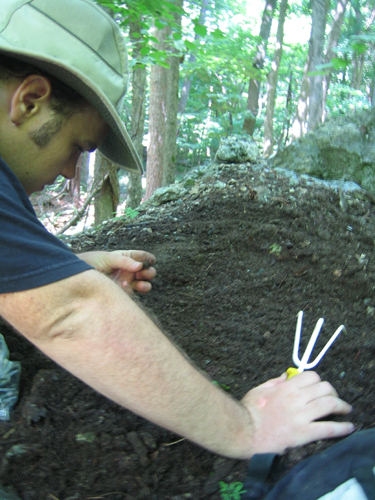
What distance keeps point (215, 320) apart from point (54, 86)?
54.0 inches

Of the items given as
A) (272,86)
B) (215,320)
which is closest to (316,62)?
(272,86)

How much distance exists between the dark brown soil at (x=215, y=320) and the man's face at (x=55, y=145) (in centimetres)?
81

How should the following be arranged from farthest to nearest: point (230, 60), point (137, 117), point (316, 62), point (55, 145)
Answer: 1. point (316, 62)
2. point (230, 60)
3. point (137, 117)
4. point (55, 145)

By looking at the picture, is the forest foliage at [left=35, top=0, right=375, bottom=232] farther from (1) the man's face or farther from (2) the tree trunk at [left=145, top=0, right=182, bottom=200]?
(1) the man's face

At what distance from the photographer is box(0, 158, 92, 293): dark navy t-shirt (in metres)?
0.93

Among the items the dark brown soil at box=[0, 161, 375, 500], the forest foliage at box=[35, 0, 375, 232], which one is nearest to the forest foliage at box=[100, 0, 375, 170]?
the forest foliage at box=[35, 0, 375, 232]

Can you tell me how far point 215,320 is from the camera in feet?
6.81

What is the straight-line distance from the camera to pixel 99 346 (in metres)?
0.99

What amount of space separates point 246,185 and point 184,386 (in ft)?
8.30

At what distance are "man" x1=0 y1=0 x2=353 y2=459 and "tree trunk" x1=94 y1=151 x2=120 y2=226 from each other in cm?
407

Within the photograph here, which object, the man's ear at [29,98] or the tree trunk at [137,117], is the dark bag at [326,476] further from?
the tree trunk at [137,117]

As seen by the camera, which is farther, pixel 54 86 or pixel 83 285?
pixel 54 86

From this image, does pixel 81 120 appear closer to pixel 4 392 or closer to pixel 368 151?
pixel 4 392

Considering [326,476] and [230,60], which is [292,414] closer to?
[326,476]
